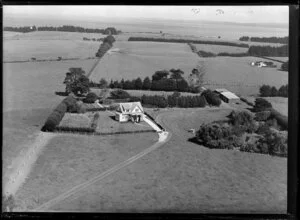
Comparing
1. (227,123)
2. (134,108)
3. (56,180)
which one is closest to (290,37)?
(227,123)

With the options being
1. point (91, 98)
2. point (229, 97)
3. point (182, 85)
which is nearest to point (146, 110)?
point (182, 85)

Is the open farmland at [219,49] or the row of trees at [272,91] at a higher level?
the open farmland at [219,49]

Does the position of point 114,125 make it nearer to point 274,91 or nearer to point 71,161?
point 71,161

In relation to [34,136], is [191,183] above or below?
below

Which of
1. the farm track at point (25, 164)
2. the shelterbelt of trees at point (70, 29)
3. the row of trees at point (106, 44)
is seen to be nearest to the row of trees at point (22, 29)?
the shelterbelt of trees at point (70, 29)

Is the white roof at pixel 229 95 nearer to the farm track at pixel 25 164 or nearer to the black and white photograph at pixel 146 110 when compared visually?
the black and white photograph at pixel 146 110

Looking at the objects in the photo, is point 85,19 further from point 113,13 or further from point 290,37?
point 290,37
